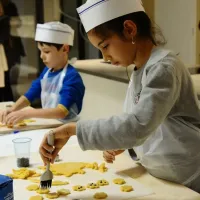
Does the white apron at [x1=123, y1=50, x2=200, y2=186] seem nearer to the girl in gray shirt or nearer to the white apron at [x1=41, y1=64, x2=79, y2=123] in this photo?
the girl in gray shirt

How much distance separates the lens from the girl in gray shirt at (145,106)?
A: 941 millimetres

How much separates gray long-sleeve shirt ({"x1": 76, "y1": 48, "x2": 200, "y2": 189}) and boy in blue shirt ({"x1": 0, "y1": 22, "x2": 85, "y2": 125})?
0.69 metres

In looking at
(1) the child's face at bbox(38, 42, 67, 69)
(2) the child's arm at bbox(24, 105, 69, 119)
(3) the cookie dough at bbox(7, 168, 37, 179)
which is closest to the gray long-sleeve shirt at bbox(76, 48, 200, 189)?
(3) the cookie dough at bbox(7, 168, 37, 179)

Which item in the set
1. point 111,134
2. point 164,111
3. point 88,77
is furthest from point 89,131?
point 88,77

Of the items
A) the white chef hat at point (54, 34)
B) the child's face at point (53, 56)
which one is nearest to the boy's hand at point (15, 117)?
the child's face at point (53, 56)

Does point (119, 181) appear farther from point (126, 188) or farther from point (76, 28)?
point (76, 28)

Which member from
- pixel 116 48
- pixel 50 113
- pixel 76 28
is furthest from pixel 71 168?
pixel 76 28

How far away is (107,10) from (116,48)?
0.10 m

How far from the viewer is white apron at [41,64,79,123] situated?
1.92 m

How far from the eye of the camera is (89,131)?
0.96m

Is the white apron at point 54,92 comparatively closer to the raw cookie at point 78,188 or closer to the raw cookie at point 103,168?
the raw cookie at point 103,168

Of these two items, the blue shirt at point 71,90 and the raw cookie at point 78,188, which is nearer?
the raw cookie at point 78,188

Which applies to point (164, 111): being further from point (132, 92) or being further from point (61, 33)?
point (61, 33)

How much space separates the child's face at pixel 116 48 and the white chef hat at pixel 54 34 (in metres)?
0.96
